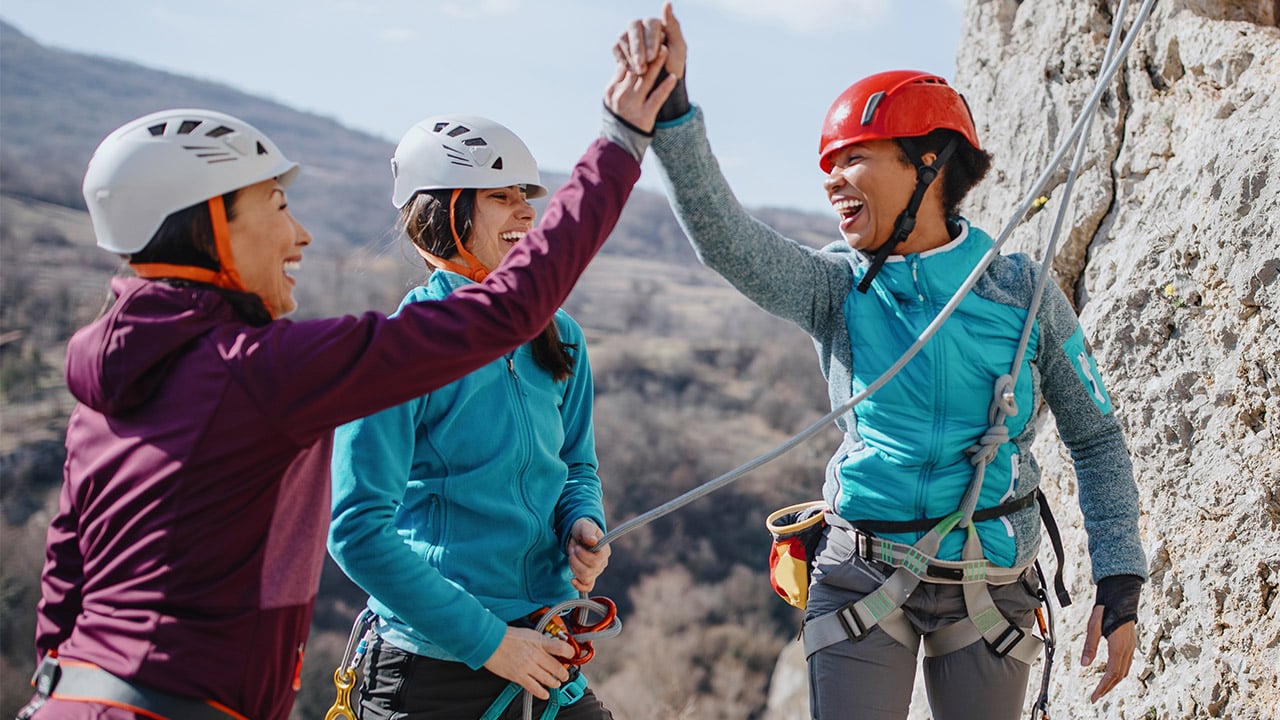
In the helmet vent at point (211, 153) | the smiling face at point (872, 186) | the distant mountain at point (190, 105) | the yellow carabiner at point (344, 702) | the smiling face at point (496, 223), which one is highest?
the smiling face at point (872, 186)

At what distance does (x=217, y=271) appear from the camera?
1609 millimetres

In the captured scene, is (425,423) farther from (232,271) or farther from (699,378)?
(699,378)

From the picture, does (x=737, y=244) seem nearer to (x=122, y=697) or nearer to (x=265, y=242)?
(x=265, y=242)

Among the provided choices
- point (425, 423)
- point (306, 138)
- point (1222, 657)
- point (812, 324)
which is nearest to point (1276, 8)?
point (1222, 657)

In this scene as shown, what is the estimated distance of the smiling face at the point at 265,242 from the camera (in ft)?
5.37

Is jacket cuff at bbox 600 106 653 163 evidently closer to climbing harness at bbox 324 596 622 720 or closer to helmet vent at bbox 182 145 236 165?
helmet vent at bbox 182 145 236 165

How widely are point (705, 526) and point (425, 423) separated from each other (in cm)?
5303

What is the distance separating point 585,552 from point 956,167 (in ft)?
4.19

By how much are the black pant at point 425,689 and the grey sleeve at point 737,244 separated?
103 centimetres

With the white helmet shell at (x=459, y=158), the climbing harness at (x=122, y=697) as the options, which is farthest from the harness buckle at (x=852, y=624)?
the climbing harness at (x=122, y=697)

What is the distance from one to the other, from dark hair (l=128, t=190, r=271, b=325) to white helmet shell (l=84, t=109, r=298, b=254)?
13 mm

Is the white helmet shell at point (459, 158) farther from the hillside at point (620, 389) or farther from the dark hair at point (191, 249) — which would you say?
the dark hair at point (191, 249)

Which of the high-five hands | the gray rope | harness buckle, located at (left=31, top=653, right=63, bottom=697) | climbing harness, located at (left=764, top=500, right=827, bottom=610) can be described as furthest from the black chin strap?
harness buckle, located at (left=31, top=653, right=63, bottom=697)

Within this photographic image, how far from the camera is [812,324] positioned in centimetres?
239
